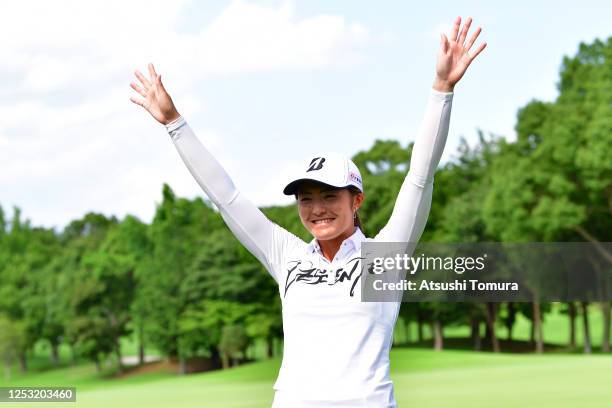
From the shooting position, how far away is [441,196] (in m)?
54.5

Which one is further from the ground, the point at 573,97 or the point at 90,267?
the point at 573,97

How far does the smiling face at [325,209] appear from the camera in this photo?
3.76 meters

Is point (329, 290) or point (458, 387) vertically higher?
point (329, 290)

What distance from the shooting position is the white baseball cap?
12.1 ft

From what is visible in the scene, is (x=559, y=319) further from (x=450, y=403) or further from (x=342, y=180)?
(x=342, y=180)

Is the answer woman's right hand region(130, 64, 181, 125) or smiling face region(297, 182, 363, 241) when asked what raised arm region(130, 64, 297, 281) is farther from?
smiling face region(297, 182, 363, 241)

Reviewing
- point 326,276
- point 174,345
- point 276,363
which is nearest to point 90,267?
point 174,345

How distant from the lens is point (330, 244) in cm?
389

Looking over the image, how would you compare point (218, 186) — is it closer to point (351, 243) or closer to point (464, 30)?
point (351, 243)

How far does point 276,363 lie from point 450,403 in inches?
901

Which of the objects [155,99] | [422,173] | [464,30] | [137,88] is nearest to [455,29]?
[464,30]

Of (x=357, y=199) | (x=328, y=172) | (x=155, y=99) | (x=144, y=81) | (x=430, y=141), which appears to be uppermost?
(x=144, y=81)

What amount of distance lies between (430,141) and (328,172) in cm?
46

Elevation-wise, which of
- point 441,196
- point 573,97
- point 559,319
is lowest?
point 559,319
